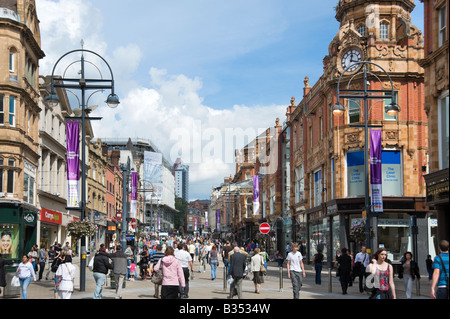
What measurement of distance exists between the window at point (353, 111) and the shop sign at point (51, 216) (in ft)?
71.8

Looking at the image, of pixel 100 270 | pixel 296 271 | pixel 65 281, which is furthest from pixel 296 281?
pixel 65 281

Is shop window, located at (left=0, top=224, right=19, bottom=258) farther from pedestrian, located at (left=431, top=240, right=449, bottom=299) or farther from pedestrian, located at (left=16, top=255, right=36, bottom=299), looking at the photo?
pedestrian, located at (left=431, top=240, right=449, bottom=299)

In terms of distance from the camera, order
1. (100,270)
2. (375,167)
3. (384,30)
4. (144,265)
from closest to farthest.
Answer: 1. (100,270)
2. (144,265)
3. (375,167)
4. (384,30)

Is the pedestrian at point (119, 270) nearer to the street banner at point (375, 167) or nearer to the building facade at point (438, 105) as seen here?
the building facade at point (438, 105)

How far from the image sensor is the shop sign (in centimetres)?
4231

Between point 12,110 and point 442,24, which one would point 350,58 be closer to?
point 442,24

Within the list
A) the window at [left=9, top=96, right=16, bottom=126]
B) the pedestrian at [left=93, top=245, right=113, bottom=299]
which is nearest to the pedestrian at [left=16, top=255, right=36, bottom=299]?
the pedestrian at [left=93, top=245, right=113, bottom=299]

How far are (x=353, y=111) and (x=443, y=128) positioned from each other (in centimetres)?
1635

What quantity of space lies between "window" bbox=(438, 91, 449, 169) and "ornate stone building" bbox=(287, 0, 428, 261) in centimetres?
1273

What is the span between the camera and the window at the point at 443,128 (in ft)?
74.1

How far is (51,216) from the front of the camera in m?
44.9

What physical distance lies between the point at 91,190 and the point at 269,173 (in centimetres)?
2051

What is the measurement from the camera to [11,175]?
35.0 meters
